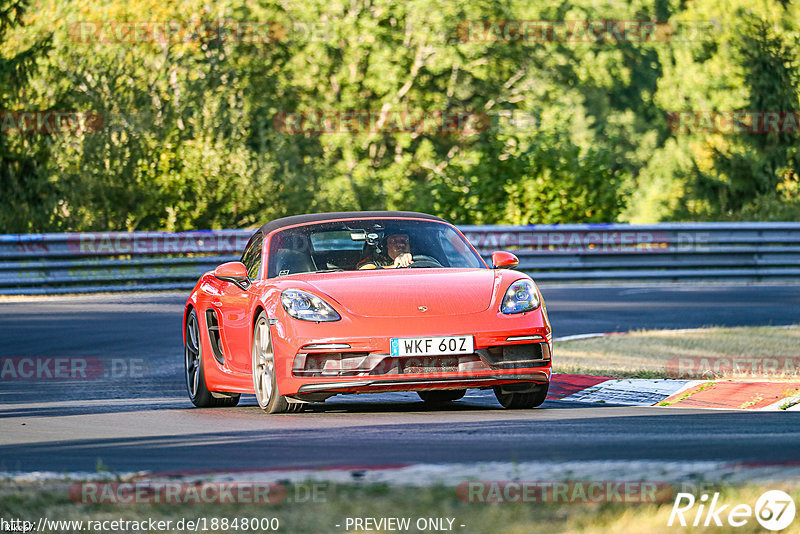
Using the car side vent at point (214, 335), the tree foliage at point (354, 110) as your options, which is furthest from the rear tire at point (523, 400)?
the tree foliage at point (354, 110)

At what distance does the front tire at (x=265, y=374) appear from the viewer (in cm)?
945

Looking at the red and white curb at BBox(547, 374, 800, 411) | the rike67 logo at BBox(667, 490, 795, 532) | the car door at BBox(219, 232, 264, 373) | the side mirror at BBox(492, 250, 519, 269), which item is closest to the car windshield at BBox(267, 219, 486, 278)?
the side mirror at BBox(492, 250, 519, 269)

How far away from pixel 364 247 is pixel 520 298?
1346mm

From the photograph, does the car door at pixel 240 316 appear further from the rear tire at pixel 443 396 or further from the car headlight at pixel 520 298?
the car headlight at pixel 520 298

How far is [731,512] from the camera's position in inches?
203

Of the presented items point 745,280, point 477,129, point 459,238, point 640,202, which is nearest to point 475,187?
point 745,280

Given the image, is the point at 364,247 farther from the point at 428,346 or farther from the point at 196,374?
the point at 196,374

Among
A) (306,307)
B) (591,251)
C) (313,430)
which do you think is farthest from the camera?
(591,251)

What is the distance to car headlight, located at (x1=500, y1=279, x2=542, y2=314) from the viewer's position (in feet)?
30.6

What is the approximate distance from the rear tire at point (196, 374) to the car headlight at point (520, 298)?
8.39ft

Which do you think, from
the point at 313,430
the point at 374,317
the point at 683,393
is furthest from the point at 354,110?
the point at 313,430

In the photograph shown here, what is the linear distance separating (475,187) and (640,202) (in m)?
34.0

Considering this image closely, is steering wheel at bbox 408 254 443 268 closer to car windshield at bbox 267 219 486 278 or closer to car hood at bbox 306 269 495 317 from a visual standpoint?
car windshield at bbox 267 219 486 278

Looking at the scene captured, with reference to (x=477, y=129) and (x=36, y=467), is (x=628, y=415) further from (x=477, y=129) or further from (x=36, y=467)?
(x=477, y=129)
